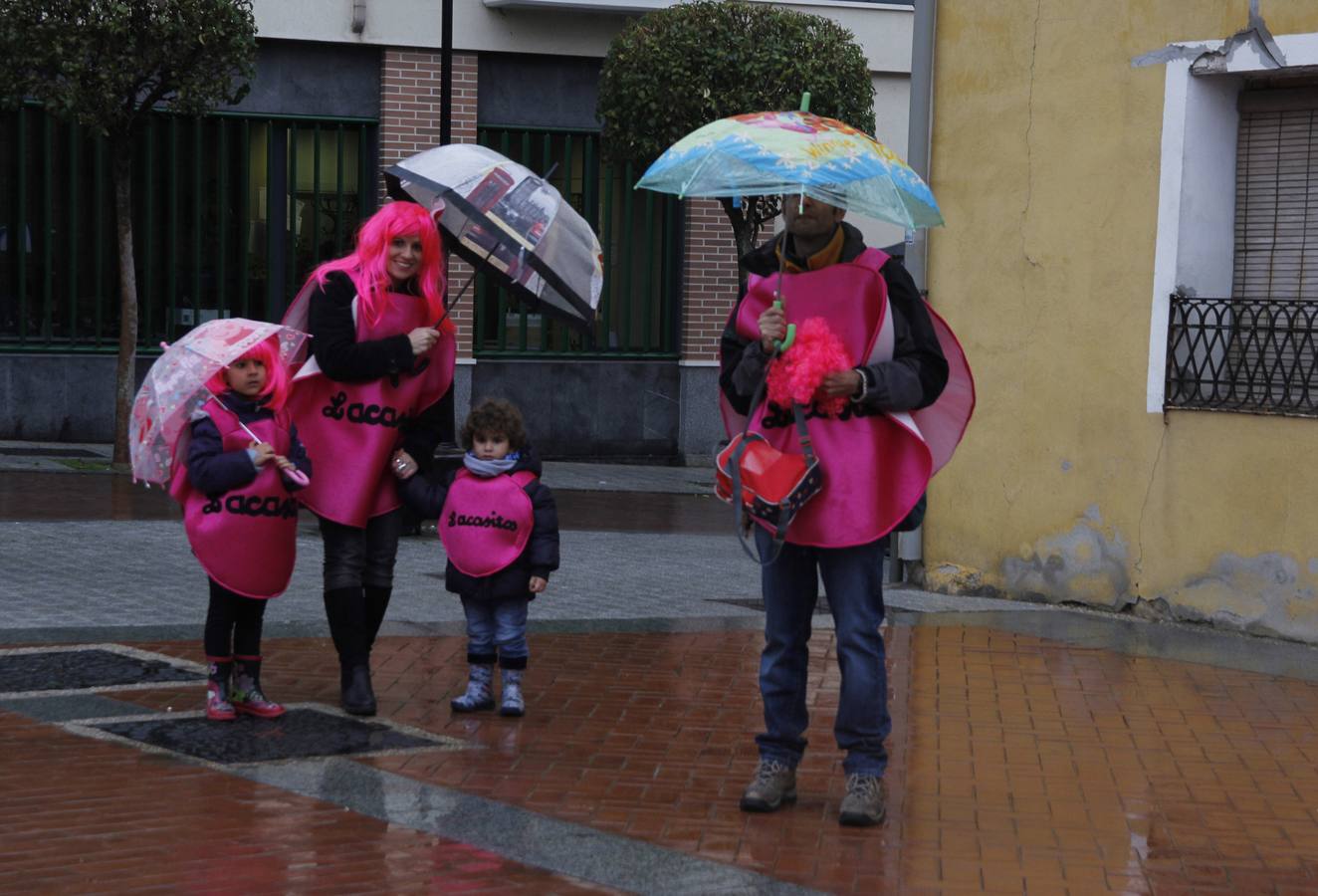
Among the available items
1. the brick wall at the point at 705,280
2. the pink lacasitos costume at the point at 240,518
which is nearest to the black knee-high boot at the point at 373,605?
the pink lacasitos costume at the point at 240,518

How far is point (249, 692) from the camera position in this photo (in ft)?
21.3

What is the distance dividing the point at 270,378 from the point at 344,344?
29cm

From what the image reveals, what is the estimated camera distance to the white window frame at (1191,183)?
938 centimetres

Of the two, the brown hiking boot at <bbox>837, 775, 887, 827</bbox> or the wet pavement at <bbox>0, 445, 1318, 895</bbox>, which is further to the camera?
the brown hiking boot at <bbox>837, 775, 887, 827</bbox>

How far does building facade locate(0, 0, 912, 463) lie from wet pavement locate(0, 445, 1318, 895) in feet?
28.6

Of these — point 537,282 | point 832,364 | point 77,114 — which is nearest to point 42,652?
point 537,282

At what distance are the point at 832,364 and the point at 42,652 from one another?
3912 millimetres

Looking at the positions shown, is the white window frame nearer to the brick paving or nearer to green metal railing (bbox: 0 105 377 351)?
the brick paving

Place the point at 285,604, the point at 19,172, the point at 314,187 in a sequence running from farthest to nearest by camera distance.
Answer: the point at 314,187 < the point at 19,172 < the point at 285,604

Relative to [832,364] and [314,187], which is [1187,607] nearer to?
[832,364]

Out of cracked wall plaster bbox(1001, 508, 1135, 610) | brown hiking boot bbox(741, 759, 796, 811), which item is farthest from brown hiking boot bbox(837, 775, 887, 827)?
cracked wall plaster bbox(1001, 508, 1135, 610)

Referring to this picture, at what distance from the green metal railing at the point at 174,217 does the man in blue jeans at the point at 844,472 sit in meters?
Result: 13.5

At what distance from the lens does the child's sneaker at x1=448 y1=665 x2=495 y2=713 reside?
22.1 ft

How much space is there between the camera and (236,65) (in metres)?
15.0
